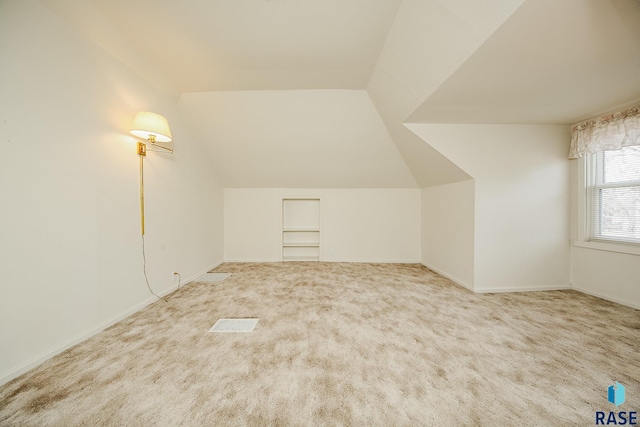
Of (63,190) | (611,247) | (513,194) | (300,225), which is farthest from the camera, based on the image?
(300,225)

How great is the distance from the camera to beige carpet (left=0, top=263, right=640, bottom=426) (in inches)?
45.3

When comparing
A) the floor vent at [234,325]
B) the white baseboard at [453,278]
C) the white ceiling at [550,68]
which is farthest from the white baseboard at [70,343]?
the white baseboard at [453,278]

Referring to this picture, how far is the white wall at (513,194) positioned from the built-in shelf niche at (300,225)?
8.86 feet

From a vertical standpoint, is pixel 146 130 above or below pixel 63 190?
above

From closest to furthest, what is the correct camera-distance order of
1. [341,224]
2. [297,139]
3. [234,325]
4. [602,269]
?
[234,325], [602,269], [297,139], [341,224]

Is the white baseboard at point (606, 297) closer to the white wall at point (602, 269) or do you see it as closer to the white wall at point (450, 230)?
the white wall at point (602, 269)

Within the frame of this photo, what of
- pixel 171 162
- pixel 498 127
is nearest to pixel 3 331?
pixel 171 162

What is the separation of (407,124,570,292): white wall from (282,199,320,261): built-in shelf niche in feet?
8.86

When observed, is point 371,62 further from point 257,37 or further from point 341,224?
point 341,224

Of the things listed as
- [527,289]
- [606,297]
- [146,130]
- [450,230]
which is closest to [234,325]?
[146,130]

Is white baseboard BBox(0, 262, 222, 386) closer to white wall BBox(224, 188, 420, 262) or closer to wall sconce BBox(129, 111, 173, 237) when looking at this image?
wall sconce BBox(129, 111, 173, 237)

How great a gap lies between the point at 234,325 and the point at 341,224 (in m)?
2.97

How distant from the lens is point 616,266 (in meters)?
2.52

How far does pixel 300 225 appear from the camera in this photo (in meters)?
4.81
